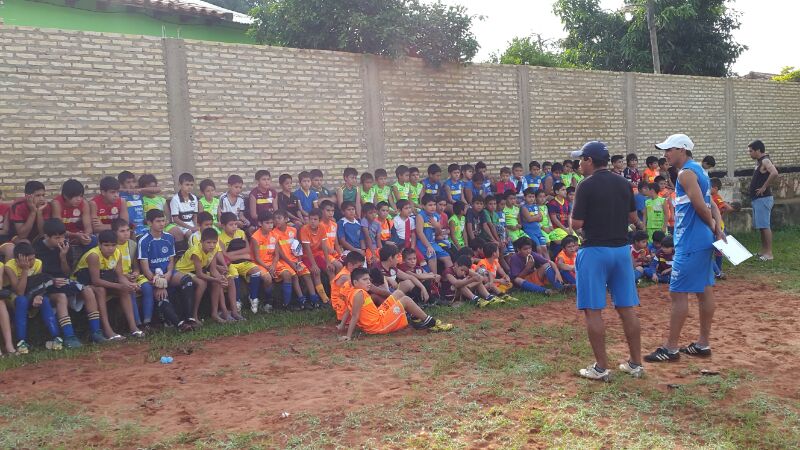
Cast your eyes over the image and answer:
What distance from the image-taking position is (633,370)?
5152mm

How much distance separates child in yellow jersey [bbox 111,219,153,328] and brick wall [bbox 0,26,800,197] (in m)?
1.31

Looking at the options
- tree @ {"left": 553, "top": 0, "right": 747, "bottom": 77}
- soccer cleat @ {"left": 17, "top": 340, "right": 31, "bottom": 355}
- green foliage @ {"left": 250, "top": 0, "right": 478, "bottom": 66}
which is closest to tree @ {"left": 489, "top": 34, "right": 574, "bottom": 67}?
tree @ {"left": 553, "top": 0, "right": 747, "bottom": 77}

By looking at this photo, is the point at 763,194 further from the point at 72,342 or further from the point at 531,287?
the point at 72,342

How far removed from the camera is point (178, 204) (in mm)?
8359

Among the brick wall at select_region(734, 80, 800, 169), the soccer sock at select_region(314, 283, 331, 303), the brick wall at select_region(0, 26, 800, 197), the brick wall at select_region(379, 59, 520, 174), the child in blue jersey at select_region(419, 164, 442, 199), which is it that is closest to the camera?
the brick wall at select_region(0, 26, 800, 197)

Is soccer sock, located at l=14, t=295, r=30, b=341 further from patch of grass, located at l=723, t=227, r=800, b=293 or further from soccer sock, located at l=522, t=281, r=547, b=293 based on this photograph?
patch of grass, located at l=723, t=227, r=800, b=293

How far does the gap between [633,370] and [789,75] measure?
2873 centimetres

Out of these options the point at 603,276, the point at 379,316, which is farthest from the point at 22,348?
the point at 603,276

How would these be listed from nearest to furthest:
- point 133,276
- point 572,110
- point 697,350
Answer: point 697,350 < point 133,276 < point 572,110

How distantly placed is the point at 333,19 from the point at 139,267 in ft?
19.7

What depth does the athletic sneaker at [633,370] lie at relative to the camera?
5133 millimetres

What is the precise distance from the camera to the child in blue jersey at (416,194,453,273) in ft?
30.7

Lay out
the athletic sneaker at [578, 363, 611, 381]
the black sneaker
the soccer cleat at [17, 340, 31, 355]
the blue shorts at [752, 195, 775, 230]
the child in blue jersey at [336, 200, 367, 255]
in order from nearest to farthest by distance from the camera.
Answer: the athletic sneaker at [578, 363, 611, 381], the black sneaker, the soccer cleat at [17, 340, 31, 355], the child in blue jersey at [336, 200, 367, 255], the blue shorts at [752, 195, 775, 230]

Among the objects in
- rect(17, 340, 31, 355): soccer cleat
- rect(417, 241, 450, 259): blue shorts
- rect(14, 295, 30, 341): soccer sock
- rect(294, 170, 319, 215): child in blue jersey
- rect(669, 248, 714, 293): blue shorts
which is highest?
rect(294, 170, 319, 215): child in blue jersey
